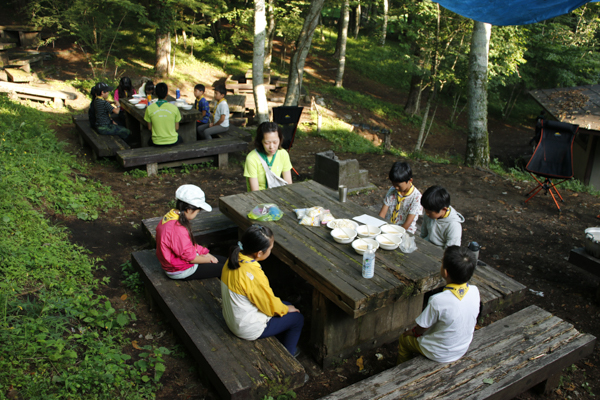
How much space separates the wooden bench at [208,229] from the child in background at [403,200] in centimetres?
170

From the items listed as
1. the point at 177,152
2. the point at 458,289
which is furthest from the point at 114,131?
the point at 458,289

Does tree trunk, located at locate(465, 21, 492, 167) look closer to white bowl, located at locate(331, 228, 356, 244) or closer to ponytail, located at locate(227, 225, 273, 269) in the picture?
white bowl, located at locate(331, 228, 356, 244)

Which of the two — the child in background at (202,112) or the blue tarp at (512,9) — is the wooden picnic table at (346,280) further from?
the child in background at (202,112)

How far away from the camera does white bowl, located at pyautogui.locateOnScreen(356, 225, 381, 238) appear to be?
11.8ft

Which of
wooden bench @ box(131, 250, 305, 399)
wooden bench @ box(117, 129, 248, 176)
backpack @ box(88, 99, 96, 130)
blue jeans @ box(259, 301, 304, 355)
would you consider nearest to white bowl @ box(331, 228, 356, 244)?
blue jeans @ box(259, 301, 304, 355)

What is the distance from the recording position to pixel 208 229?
4641 millimetres

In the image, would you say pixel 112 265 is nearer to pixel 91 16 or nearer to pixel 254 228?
pixel 254 228

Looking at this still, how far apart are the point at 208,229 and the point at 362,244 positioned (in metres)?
1.94

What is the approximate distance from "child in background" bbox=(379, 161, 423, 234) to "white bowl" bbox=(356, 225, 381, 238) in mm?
518

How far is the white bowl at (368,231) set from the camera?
11.8ft

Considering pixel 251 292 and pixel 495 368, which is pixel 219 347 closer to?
pixel 251 292

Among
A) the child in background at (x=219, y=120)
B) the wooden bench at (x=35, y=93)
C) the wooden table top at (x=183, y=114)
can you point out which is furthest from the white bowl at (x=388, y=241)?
the wooden bench at (x=35, y=93)

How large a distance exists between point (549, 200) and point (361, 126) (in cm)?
717

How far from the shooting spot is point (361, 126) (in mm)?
13609
